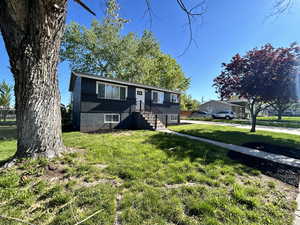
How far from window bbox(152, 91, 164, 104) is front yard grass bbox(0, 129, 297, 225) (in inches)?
404

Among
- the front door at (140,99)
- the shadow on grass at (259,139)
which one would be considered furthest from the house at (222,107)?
the front door at (140,99)

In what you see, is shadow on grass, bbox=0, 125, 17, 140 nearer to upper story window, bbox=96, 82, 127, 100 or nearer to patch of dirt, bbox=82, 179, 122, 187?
upper story window, bbox=96, 82, 127, 100

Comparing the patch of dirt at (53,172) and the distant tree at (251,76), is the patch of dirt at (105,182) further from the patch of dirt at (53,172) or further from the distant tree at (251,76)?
the distant tree at (251,76)

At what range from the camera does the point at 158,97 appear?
13.9 m

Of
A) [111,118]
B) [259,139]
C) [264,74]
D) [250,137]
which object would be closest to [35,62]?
[111,118]

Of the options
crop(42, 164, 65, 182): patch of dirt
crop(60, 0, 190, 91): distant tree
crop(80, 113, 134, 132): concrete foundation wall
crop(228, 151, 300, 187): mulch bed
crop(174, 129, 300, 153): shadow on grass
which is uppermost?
crop(60, 0, 190, 91): distant tree

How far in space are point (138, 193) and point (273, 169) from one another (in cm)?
432

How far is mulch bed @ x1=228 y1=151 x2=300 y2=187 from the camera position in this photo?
3371 mm

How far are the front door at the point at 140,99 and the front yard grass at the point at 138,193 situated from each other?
876 cm

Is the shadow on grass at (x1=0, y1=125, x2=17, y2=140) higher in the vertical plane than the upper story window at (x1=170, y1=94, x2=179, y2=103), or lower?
lower

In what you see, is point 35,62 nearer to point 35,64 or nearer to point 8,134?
point 35,64

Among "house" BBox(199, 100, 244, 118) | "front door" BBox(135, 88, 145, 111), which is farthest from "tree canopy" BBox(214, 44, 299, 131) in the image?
A: "house" BBox(199, 100, 244, 118)

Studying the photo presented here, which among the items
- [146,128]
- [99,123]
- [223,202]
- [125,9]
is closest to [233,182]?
[223,202]

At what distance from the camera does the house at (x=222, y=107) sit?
30.6m
